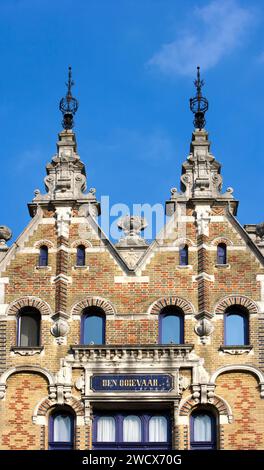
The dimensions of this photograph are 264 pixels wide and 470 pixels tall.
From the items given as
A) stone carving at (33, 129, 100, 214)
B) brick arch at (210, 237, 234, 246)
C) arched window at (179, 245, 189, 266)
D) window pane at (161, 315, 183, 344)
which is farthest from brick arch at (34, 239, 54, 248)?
brick arch at (210, 237, 234, 246)

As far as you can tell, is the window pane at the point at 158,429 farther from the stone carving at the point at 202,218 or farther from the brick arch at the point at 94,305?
the stone carving at the point at 202,218

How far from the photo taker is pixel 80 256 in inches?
1532

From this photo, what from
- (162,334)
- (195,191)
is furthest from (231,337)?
(195,191)

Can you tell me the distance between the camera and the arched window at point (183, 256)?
1521 inches

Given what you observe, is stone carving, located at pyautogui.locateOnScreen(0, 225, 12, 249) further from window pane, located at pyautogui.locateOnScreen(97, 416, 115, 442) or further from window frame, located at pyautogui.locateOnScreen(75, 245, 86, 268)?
window pane, located at pyautogui.locateOnScreen(97, 416, 115, 442)

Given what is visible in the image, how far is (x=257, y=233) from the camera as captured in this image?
39.5 m

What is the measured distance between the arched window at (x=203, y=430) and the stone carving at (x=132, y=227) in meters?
5.96

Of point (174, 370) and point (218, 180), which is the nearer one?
point (174, 370)

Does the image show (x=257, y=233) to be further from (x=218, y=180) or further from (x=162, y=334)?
(x=162, y=334)

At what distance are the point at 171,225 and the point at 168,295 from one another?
2.27 metres

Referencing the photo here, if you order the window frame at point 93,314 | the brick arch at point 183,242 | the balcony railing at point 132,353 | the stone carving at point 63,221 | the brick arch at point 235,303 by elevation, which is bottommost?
the balcony railing at point 132,353

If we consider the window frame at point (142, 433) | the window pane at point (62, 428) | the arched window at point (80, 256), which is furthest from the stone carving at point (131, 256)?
the window pane at point (62, 428)

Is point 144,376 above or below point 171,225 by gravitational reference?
below

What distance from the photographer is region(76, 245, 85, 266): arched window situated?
38.8m
